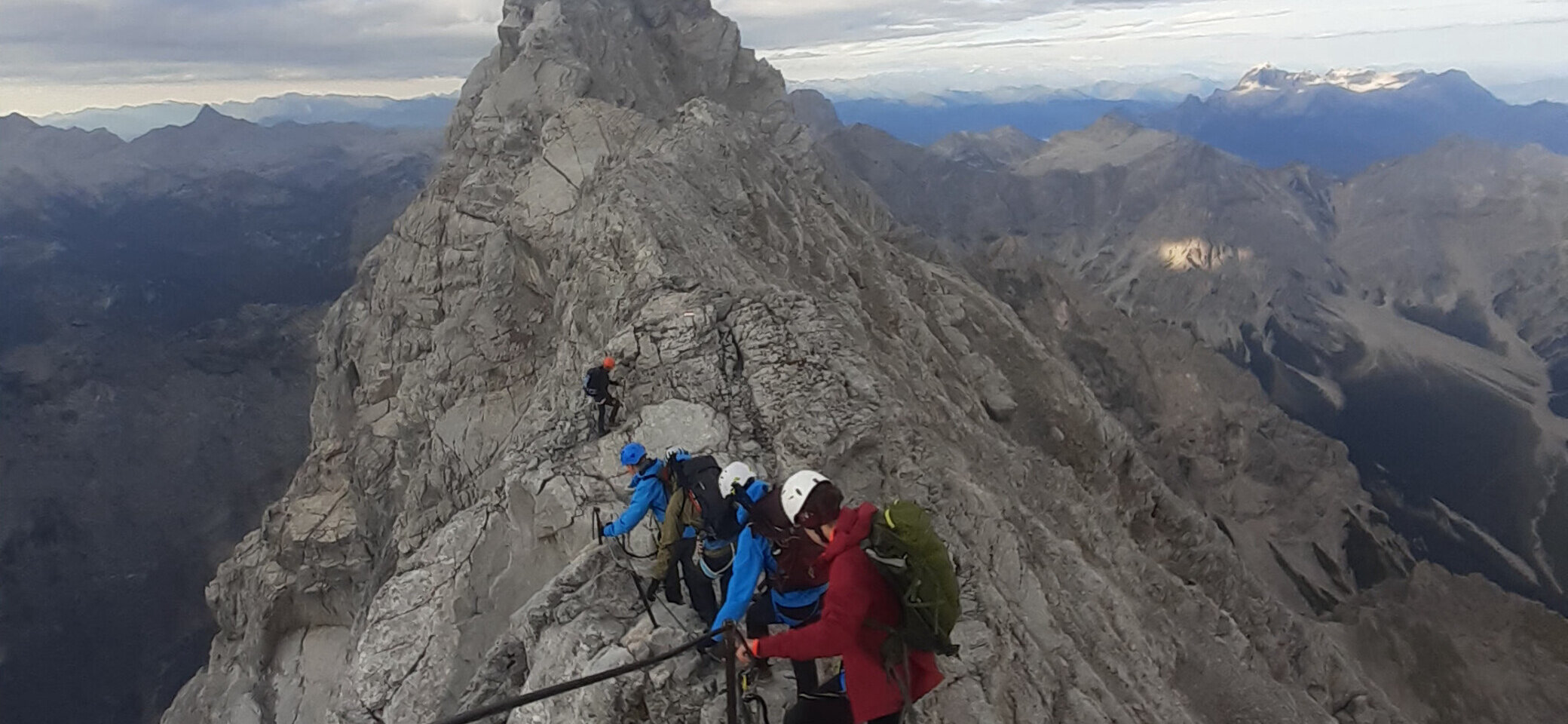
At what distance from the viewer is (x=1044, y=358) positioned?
32.0m

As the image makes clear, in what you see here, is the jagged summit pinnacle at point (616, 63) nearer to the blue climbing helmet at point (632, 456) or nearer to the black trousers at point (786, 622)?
the blue climbing helmet at point (632, 456)

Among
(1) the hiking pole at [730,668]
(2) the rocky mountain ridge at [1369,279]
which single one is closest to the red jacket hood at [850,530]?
(1) the hiking pole at [730,668]

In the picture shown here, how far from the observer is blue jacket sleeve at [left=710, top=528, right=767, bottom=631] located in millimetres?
7035

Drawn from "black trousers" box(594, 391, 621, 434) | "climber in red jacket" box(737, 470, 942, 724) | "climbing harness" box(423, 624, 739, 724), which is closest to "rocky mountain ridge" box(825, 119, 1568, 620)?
"black trousers" box(594, 391, 621, 434)

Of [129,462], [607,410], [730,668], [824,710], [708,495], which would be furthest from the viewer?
[129,462]

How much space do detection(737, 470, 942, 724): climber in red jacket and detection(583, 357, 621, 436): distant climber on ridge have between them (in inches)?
273

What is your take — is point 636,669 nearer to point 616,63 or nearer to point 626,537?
point 626,537

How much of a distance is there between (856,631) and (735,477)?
2159 mm

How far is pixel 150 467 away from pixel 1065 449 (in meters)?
112

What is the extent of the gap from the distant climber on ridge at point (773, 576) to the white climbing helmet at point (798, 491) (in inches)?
13.1

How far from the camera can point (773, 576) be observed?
7.43 m

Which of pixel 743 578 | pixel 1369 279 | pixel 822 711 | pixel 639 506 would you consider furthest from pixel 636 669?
pixel 1369 279

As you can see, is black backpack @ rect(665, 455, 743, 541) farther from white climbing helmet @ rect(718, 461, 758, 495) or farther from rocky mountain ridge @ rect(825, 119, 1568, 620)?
rocky mountain ridge @ rect(825, 119, 1568, 620)

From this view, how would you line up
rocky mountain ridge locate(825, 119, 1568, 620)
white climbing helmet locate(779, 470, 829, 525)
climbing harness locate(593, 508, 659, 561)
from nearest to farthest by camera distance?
white climbing helmet locate(779, 470, 829, 525), climbing harness locate(593, 508, 659, 561), rocky mountain ridge locate(825, 119, 1568, 620)
